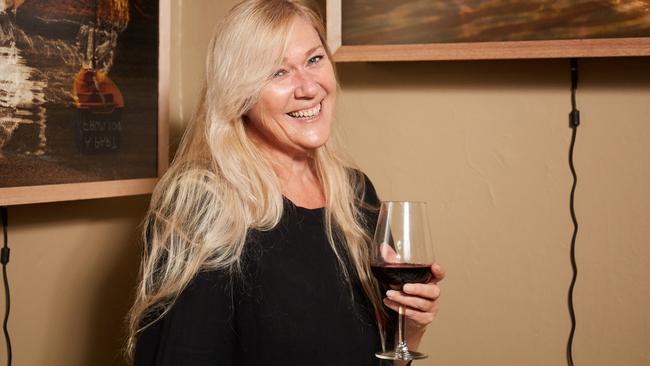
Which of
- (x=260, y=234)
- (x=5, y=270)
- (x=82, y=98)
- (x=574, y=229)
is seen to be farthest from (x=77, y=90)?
(x=574, y=229)

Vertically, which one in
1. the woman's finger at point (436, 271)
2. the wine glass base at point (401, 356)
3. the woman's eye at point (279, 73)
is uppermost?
the woman's eye at point (279, 73)

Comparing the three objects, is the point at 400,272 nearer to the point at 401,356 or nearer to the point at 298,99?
the point at 401,356

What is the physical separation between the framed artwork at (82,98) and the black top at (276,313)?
411 mm

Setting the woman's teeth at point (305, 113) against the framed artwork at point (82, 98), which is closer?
the framed artwork at point (82, 98)

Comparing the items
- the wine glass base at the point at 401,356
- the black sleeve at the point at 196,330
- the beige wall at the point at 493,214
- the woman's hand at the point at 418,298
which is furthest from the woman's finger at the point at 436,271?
the beige wall at the point at 493,214

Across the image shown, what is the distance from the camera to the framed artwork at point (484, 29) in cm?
172

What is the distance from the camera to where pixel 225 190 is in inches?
55.9

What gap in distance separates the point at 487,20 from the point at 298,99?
57 centimetres

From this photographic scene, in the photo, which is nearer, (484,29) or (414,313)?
(414,313)

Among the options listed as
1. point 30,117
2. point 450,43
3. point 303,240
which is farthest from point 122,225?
point 450,43

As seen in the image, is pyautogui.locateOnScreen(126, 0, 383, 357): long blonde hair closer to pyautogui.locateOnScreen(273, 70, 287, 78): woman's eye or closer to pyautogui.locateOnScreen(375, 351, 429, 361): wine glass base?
pyautogui.locateOnScreen(273, 70, 287, 78): woman's eye

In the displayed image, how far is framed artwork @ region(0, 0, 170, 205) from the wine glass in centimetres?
67

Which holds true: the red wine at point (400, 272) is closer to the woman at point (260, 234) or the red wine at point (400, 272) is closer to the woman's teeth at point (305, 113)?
the woman at point (260, 234)

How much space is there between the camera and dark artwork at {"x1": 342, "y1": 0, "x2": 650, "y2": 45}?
1.73 m
